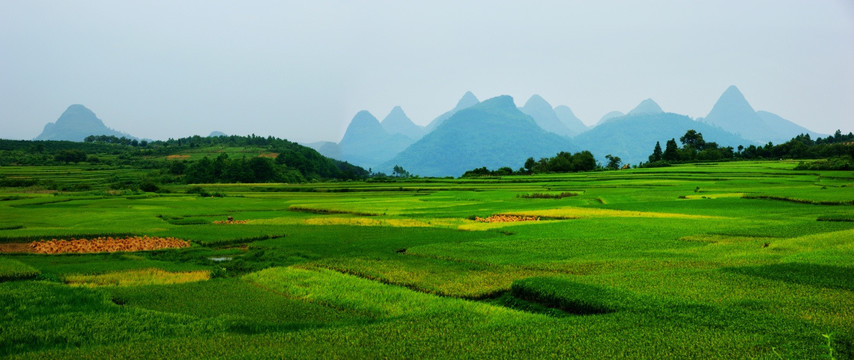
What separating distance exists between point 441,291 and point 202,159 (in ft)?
367

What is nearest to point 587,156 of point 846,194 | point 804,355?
point 846,194

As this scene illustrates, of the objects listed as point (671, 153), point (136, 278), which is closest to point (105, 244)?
point (136, 278)

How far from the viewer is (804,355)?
26.2 ft

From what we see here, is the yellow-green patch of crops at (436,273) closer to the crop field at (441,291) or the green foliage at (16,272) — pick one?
the crop field at (441,291)

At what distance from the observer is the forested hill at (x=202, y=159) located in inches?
4360

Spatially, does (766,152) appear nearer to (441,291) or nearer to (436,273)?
(436,273)

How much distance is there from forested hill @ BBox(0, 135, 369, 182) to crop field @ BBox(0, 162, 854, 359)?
84.9 metres

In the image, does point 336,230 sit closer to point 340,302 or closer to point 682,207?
point 340,302

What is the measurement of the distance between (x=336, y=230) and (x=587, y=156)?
12105 cm

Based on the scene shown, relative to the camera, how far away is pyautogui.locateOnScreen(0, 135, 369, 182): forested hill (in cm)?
11075

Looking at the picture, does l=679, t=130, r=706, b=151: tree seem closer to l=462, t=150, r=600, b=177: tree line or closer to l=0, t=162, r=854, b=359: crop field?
l=462, t=150, r=600, b=177: tree line

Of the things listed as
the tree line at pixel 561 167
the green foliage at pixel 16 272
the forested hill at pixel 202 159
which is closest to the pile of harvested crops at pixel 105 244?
the green foliage at pixel 16 272

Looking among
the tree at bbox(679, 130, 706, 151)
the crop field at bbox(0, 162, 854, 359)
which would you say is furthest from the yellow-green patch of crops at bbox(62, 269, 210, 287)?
the tree at bbox(679, 130, 706, 151)

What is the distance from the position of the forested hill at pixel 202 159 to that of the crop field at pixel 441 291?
84.9 m
